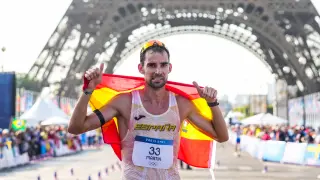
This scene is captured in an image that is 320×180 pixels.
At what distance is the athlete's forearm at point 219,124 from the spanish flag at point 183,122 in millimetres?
181

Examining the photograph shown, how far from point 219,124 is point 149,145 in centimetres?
54

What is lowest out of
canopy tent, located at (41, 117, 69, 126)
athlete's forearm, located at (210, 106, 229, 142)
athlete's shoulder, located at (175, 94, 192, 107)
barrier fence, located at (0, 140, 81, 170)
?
barrier fence, located at (0, 140, 81, 170)

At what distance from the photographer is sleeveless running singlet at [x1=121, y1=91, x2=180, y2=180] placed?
197 inches

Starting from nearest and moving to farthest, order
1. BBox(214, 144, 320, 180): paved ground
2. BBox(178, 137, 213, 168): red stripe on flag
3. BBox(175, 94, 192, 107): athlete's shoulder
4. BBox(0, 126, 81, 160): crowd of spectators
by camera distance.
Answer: BBox(175, 94, 192, 107): athlete's shoulder → BBox(178, 137, 213, 168): red stripe on flag → BBox(214, 144, 320, 180): paved ground → BBox(0, 126, 81, 160): crowd of spectators

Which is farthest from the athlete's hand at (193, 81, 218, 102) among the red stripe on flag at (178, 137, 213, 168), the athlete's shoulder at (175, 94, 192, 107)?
the red stripe on flag at (178, 137, 213, 168)

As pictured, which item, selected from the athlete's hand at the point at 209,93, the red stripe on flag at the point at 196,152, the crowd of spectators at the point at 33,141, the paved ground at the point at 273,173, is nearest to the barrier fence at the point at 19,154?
the crowd of spectators at the point at 33,141

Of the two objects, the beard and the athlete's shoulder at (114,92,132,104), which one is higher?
the beard

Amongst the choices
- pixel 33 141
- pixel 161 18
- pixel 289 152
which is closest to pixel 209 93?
pixel 289 152

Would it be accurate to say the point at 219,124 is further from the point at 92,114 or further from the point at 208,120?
the point at 92,114

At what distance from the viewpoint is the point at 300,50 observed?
56.2m

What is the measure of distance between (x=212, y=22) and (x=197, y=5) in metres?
8.56

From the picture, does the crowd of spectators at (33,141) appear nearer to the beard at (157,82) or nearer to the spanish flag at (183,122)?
the spanish flag at (183,122)

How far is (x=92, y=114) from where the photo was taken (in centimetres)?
512

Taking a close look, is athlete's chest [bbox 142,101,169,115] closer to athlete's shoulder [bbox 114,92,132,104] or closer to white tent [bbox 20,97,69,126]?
athlete's shoulder [bbox 114,92,132,104]
